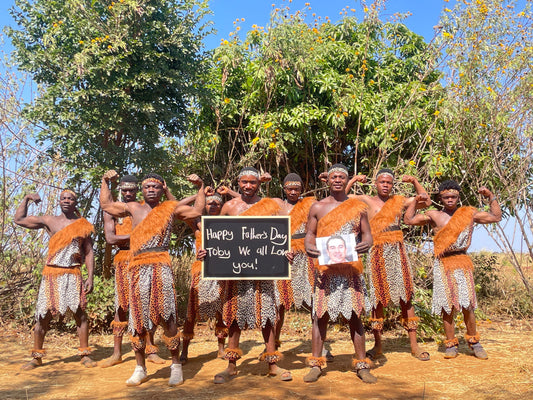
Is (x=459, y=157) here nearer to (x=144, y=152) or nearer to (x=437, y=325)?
(x=437, y=325)

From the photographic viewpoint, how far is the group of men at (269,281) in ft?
14.4

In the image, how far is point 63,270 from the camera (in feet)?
17.3

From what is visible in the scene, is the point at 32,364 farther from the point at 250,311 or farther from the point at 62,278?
the point at 250,311

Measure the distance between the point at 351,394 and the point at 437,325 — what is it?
2.53 meters

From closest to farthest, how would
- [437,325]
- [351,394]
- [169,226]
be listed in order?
[351,394], [169,226], [437,325]

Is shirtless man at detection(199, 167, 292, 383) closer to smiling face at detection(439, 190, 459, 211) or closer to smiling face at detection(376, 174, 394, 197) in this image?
smiling face at detection(376, 174, 394, 197)

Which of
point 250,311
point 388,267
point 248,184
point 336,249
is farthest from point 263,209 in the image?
point 388,267

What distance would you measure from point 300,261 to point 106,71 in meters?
3.60

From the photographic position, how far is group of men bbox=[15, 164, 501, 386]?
173 inches

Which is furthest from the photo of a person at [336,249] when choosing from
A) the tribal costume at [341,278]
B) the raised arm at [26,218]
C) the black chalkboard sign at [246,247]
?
the raised arm at [26,218]

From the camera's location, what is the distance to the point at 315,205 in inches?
177

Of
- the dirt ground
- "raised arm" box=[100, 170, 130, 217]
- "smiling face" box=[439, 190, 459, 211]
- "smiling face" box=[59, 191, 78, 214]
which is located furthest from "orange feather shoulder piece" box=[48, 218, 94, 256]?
"smiling face" box=[439, 190, 459, 211]

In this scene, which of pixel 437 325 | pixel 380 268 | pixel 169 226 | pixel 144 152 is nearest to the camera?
pixel 169 226

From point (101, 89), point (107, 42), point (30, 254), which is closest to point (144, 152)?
point (101, 89)
